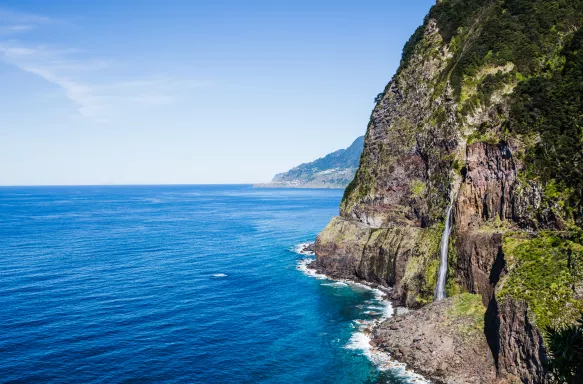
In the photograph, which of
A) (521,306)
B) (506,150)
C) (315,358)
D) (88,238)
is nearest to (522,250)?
(521,306)

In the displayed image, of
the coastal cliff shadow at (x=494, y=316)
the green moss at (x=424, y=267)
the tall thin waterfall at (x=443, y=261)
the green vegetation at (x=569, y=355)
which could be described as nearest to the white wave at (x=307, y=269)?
the green moss at (x=424, y=267)

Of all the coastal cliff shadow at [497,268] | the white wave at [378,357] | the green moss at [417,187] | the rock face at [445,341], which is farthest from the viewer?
the green moss at [417,187]

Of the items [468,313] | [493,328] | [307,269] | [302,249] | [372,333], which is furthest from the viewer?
[302,249]

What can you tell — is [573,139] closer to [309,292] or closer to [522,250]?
[522,250]

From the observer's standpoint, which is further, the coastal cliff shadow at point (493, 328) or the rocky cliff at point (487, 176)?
the coastal cliff shadow at point (493, 328)

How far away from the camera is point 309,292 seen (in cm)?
9506

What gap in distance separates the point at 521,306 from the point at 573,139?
1148 inches

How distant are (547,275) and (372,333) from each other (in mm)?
27448

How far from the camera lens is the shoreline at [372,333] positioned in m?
59.8

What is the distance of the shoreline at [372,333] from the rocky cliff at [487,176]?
2514mm

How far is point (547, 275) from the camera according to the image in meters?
55.3

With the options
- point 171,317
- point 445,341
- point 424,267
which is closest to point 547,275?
point 445,341

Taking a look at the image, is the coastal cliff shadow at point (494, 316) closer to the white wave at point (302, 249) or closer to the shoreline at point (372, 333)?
the shoreline at point (372, 333)

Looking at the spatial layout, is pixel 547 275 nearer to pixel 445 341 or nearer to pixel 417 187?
pixel 445 341
